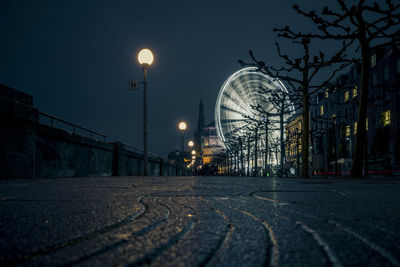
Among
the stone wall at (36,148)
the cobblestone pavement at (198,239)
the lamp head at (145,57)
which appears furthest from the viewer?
the lamp head at (145,57)

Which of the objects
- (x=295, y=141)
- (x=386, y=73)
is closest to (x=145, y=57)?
(x=295, y=141)

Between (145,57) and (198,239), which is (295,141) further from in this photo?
(198,239)

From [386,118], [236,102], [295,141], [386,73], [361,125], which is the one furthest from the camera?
[236,102]

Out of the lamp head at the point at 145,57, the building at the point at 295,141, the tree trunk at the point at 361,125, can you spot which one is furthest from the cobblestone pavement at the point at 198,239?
the lamp head at the point at 145,57

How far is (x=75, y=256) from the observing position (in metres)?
0.60

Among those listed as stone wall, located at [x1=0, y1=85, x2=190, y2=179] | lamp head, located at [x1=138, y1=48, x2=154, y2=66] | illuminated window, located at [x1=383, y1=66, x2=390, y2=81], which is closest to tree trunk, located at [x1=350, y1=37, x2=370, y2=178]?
stone wall, located at [x1=0, y1=85, x2=190, y2=179]

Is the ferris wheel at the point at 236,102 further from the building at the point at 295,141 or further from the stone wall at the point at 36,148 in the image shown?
the stone wall at the point at 36,148

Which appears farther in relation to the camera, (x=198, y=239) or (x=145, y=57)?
(x=145, y=57)

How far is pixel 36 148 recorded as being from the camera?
301 inches

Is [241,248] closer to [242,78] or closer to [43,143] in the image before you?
[43,143]

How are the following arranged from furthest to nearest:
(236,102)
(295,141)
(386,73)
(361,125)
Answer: (236,102) < (386,73) < (295,141) < (361,125)

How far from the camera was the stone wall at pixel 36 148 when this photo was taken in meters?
6.41

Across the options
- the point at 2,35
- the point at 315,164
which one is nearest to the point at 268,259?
the point at 315,164

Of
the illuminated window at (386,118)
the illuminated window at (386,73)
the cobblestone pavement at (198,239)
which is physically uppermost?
the illuminated window at (386,73)
